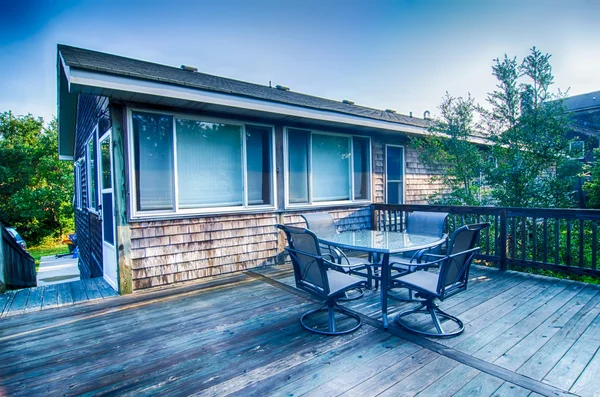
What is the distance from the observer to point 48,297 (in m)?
3.92

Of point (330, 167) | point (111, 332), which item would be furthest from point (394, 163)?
point (111, 332)

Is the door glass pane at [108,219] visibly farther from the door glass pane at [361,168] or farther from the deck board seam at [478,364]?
the door glass pane at [361,168]

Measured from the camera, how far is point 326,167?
605cm

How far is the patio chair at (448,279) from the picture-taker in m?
2.54

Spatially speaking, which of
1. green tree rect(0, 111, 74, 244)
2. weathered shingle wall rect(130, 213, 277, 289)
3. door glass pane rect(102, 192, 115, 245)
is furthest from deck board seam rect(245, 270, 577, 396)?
green tree rect(0, 111, 74, 244)

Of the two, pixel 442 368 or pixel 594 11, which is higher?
pixel 594 11

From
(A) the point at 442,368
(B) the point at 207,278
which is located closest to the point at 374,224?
(B) the point at 207,278

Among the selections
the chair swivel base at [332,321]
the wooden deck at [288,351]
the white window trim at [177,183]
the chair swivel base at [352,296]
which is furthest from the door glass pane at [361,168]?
the chair swivel base at [332,321]

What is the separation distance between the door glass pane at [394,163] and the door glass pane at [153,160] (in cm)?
473

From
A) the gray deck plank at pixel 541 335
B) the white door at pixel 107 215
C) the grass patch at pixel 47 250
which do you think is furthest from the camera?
the grass patch at pixel 47 250

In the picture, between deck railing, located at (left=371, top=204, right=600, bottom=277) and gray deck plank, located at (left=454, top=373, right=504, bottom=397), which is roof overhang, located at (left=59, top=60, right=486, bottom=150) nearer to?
deck railing, located at (left=371, top=204, right=600, bottom=277)

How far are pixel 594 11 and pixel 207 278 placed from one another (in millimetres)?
8851

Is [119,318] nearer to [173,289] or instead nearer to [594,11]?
[173,289]

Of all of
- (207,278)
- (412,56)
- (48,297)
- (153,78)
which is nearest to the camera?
(153,78)
